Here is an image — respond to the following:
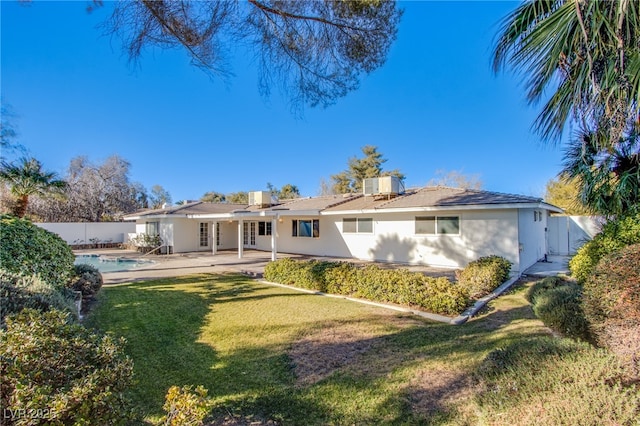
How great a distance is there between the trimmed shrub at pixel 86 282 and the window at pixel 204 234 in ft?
48.9

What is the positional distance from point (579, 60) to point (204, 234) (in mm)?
24044

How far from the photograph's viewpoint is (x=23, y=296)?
4.68 metres

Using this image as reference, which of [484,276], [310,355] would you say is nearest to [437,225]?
[484,276]

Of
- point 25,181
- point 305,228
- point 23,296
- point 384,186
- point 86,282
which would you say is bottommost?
point 86,282

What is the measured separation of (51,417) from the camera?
2.16 meters

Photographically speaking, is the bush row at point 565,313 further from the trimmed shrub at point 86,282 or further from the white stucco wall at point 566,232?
the white stucco wall at point 566,232

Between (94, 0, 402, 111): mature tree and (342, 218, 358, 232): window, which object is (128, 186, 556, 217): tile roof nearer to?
(342, 218, 358, 232): window

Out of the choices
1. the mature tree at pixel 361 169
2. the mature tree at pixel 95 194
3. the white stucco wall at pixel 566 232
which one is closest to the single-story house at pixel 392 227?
the white stucco wall at pixel 566 232

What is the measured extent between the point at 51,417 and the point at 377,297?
25.3 ft

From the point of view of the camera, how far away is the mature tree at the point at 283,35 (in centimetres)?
621

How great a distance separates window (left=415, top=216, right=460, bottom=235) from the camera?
14955 mm

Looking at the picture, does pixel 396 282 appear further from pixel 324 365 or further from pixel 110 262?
pixel 110 262

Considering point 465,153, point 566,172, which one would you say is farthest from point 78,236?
point 465,153

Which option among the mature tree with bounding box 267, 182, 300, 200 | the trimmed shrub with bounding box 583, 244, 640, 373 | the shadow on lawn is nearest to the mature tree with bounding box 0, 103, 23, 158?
the shadow on lawn
